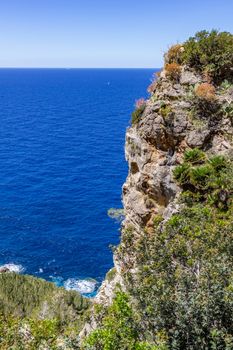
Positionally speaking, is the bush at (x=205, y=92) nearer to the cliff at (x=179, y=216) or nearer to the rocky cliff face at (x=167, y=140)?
the cliff at (x=179, y=216)

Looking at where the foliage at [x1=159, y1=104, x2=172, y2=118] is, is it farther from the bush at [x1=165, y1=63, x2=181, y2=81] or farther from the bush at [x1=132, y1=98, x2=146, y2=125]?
the bush at [x1=165, y1=63, x2=181, y2=81]

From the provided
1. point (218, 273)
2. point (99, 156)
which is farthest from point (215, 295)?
point (99, 156)

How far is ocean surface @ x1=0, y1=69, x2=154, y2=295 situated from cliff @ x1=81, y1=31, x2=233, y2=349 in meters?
23.2

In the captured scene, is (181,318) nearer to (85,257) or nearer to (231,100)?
(231,100)

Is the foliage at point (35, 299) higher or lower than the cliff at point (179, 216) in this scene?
lower

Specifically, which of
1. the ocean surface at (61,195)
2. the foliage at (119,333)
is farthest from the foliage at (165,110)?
the ocean surface at (61,195)

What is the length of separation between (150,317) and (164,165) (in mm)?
13584

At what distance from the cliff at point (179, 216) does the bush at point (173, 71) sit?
8cm

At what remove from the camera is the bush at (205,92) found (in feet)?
79.2

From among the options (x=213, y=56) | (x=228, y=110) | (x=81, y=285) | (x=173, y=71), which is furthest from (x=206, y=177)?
(x=81, y=285)

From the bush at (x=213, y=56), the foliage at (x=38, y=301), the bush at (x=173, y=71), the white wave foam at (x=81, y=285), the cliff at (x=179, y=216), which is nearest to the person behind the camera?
the cliff at (x=179, y=216)

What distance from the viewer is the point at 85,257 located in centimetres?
4831

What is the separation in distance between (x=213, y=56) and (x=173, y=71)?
3060mm

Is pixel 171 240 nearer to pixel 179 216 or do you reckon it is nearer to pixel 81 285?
pixel 179 216
